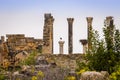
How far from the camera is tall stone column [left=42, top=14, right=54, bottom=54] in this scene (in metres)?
45.9

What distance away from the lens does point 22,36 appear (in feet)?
146

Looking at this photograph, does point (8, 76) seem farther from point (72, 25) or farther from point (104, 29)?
point (72, 25)

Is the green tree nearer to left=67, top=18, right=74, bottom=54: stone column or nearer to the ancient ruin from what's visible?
the ancient ruin

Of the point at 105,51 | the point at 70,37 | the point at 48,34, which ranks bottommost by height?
the point at 105,51

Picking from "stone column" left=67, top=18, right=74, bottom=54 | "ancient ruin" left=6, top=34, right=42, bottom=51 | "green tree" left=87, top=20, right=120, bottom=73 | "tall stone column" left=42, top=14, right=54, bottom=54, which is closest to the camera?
"green tree" left=87, top=20, right=120, bottom=73

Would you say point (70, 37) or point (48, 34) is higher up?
point (48, 34)

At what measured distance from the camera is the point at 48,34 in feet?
152

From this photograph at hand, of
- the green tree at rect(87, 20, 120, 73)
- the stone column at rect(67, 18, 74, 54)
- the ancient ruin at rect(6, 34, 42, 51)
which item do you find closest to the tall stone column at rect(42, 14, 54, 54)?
the ancient ruin at rect(6, 34, 42, 51)

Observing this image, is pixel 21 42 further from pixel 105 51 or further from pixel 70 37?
pixel 105 51

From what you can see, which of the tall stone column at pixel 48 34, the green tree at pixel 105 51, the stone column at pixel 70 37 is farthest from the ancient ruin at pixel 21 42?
the green tree at pixel 105 51

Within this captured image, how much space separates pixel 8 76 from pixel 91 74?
562 centimetres

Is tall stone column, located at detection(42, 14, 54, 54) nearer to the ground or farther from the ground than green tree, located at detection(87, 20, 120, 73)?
farther from the ground

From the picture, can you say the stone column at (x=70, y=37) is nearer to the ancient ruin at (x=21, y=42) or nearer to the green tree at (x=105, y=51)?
the ancient ruin at (x=21, y=42)

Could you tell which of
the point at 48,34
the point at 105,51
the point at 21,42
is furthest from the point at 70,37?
the point at 105,51
